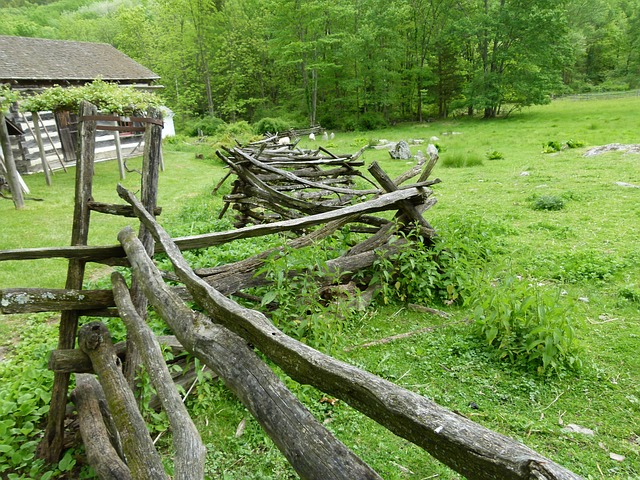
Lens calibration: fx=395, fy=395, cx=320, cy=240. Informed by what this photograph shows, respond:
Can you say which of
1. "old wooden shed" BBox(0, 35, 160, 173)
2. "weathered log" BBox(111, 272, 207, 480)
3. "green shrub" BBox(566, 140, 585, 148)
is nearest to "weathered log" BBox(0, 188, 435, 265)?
"weathered log" BBox(111, 272, 207, 480)

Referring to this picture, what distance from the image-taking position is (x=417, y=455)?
2.85 meters

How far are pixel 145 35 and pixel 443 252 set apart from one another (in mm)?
45453

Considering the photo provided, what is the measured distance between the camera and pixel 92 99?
1247 cm

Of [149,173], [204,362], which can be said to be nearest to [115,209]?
[149,173]

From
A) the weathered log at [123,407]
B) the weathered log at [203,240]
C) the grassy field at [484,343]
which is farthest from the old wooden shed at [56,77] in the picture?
the weathered log at [123,407]

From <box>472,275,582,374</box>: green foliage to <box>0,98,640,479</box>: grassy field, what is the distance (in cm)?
7

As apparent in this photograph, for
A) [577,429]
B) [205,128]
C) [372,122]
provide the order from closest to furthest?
[577,429] < [205,128] < [372,122]

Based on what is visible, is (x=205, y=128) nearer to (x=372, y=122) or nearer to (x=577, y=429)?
(x=372, y=122)

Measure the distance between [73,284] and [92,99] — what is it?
11.8m

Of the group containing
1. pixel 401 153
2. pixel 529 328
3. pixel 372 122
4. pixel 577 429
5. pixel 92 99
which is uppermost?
pixel 92 99

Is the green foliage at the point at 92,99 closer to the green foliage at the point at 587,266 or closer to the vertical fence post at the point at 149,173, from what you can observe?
the vertical fence post at the point at 149,173

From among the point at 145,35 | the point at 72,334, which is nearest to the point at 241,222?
the point at 72,334

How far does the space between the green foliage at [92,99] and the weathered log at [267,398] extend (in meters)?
12.0

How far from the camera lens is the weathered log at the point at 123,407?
1.80 meters
